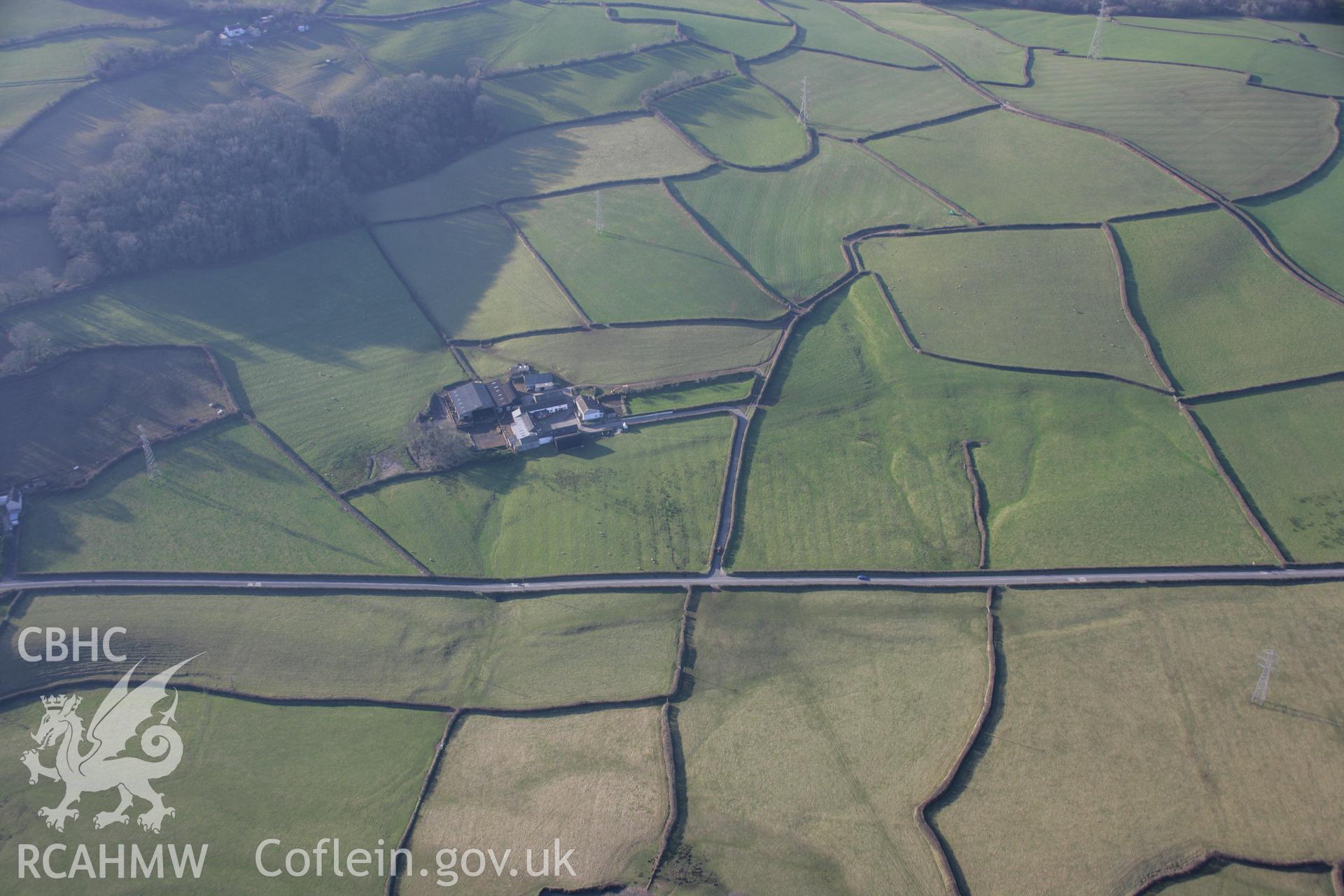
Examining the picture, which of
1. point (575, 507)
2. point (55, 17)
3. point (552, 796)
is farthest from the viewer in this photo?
point (55, 17)

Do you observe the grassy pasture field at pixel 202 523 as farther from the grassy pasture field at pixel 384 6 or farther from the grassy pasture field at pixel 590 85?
the grassy pasture field at pixel 384 6

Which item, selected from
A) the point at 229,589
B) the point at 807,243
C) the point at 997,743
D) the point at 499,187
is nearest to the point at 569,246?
the point at 499,187

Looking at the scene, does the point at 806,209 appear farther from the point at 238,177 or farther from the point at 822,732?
the point at 822,732

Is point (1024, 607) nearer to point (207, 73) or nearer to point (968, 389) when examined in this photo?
point (968, 389)

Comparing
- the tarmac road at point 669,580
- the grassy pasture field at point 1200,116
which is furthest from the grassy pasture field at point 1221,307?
the tarmac road at point 669,580

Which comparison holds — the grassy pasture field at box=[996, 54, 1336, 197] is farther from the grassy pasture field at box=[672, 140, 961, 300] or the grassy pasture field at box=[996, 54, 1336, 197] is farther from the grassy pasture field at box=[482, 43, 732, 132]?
the grassy pasture field at box=[482, 43, 732, 132]

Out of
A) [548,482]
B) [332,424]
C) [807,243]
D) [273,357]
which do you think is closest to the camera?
[548,482]

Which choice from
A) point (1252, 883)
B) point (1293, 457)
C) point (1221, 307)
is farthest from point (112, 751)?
point (1221, 307)
